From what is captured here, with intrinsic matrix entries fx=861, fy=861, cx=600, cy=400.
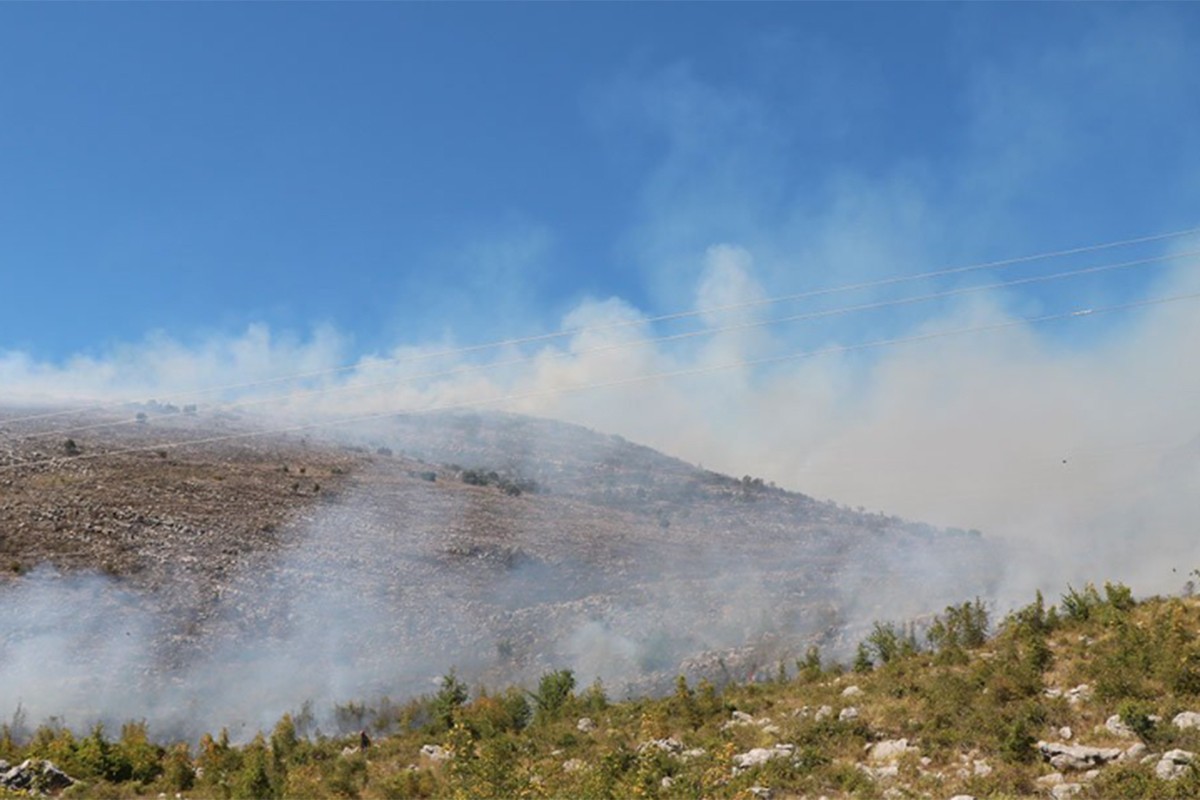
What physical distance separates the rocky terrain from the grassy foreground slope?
24.4ft

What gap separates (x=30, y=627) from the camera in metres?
26.4

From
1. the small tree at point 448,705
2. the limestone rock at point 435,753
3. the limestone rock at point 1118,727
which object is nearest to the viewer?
the limestone rock at point 1118,727

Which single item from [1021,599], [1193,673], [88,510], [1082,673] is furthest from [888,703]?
[88,510]

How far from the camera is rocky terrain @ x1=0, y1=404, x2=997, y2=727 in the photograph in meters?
26.8

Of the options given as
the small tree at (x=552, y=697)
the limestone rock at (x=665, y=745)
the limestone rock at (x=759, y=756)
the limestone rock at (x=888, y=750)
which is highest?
the limestone rock at (x=888, y=750)

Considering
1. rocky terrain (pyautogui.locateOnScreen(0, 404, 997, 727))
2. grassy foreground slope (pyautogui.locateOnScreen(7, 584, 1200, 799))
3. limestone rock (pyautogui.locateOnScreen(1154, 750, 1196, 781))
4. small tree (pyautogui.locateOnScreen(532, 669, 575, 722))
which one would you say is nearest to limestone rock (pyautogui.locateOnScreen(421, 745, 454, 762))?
grassy foreground slope (pyautogui.locateOnScreen(7, 584, 1200, 799))

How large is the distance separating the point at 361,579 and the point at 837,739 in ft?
84.0

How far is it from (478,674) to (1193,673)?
20.8 meters

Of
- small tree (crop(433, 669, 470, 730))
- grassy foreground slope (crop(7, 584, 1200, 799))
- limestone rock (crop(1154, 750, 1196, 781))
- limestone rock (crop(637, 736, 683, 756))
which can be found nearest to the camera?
limestone rock (crop(1154, 750, 1196, 781))

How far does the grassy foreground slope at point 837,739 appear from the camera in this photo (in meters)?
11.2

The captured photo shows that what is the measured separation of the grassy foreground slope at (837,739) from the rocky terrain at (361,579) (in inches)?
292

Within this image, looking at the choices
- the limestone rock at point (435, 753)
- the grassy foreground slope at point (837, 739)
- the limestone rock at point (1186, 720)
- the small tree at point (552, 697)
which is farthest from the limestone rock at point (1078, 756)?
the small tree at point (552, 697)

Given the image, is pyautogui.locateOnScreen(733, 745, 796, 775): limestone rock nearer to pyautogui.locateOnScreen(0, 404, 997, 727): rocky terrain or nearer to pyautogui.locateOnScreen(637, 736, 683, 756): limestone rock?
pyautogui.locateOnScreen(637, 736, 683, 756): limestone rock

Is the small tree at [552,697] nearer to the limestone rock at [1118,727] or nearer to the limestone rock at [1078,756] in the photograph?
the limestone rock at [1078,756]
